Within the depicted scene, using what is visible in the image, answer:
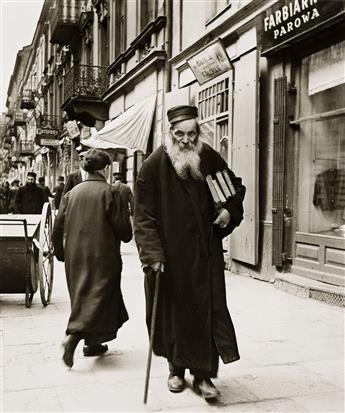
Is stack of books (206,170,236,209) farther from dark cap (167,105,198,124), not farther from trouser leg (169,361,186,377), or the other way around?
trouser leg (169,361,186,377)

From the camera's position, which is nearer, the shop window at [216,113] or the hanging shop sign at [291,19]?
the hanging shop sign at [291,19]

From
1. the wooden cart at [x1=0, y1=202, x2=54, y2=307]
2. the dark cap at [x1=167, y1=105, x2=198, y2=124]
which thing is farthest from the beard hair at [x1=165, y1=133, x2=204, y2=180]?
the wooden cart at [x1=0, y1=202, x2=54, y2=307]

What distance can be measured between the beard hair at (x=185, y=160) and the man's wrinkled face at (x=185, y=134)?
2 centimetres

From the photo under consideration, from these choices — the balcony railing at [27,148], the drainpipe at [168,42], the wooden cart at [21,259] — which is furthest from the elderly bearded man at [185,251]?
the balcony railing at [27,148]

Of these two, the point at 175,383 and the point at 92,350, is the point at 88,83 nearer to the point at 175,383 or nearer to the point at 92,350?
the point at 92,350

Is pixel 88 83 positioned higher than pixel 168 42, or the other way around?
pixel 88 83

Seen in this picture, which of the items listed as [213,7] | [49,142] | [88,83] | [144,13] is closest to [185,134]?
[213,7]

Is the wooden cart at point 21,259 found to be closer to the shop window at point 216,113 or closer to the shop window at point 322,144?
the shop window at point 322,144

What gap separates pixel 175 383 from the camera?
3.85 metres

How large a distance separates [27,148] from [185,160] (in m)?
43.4

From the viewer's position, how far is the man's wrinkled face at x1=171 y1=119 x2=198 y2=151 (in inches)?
153

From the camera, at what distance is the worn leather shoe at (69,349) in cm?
433

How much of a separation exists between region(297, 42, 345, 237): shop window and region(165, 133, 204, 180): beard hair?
3.77 m

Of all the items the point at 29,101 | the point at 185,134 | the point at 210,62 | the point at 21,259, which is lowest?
the point at 21,259
